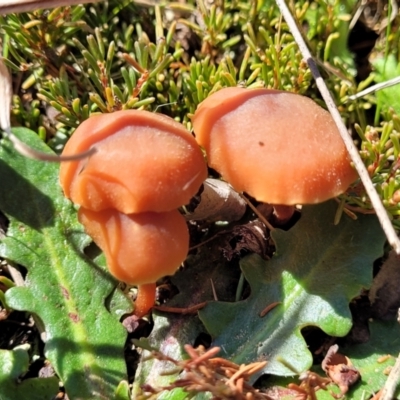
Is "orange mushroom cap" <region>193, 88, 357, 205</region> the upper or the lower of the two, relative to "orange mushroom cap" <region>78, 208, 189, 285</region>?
upper

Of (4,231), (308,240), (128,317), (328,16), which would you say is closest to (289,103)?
(308,240)

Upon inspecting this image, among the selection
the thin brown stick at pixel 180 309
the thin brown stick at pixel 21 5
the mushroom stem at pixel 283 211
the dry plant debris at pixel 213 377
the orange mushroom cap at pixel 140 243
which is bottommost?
the thin brown stick at pixel 180 309

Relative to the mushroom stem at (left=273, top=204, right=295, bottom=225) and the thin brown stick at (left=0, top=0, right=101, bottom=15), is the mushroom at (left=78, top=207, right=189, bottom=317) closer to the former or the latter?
the mushroom stem at (left=273, top=204, right=295, bottom=225)

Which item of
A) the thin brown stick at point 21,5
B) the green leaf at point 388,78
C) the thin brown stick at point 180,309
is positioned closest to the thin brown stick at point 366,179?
the green leaf at point 388,78

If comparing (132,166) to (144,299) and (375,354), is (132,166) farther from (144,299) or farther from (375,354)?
(375,354)

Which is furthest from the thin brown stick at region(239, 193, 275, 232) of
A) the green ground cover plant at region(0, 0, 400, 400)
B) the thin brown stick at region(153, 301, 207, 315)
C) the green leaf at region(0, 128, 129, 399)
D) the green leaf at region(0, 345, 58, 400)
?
the green leaf at region(0, 345, 58, 400)

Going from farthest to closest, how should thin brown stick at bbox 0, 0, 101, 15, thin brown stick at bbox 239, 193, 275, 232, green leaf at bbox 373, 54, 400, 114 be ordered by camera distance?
green leaf at bbox 373, 54, 400, 114 → thin brown stick at bbox 239, 193, 275, 232 → thin brown stick at bbox 0, 0, 101, 15

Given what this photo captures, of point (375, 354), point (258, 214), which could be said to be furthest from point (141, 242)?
point (375, 354)

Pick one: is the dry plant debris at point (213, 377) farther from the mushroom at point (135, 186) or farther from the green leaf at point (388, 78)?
the green leaf at point (388, 78)
